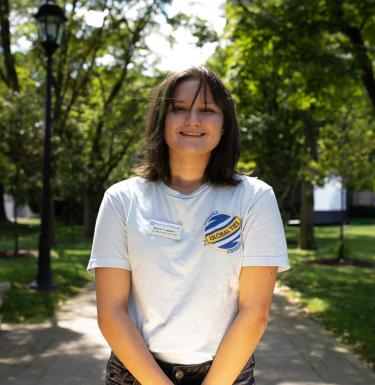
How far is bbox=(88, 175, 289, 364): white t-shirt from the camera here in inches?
75.6

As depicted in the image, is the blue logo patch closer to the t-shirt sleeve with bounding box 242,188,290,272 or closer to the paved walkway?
the t-shirt sleeve with bounding box 242,188,290,272

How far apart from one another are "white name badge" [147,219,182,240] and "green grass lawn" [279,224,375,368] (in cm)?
436

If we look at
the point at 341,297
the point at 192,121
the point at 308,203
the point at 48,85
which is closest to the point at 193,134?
the point at 192,121

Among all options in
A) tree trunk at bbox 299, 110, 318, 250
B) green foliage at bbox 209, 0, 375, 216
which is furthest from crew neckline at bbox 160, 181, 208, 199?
tree trunk at bbox 299, 110, 318, 250

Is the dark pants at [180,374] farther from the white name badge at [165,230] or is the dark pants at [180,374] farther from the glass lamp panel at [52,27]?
the glass lamp panel at [52,27]

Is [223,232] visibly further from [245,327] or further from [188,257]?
[245,327]

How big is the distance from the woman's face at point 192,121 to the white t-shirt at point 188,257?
0.61 ft

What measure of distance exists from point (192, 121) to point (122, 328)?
74cm

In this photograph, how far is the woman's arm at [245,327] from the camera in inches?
74.2

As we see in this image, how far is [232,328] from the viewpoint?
1.91m

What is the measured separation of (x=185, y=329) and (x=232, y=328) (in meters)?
0.15

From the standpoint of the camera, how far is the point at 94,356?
584 cm

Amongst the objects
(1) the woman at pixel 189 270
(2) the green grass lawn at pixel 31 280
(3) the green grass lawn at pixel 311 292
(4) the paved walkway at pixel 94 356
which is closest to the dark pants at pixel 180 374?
(1) the woman at pixel 189 270

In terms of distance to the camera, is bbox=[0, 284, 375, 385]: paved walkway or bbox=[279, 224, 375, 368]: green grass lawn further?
bbox=[279, 224, 375, 368]: green grass lawn
